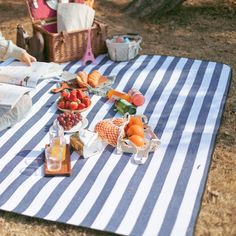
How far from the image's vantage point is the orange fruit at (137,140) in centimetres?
260

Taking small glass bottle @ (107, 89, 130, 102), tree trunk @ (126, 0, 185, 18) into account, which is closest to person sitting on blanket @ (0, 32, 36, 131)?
small glass bottle @ (107, 89, 130, 102)

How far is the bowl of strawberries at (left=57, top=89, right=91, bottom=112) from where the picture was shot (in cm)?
298

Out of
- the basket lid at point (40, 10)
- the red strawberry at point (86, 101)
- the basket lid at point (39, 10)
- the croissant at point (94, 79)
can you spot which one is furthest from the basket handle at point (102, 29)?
the red strawberry at point (86, 101)

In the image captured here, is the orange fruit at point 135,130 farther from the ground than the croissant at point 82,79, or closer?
Result: farther from the ground

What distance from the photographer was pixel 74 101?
299cm

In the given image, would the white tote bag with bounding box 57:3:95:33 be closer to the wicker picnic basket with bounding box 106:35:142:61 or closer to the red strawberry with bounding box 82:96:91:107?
the wicker picnic basket with bounding box 106:35:142:61

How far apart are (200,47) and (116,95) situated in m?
1.30

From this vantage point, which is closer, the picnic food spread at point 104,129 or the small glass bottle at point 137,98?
the picnic food spread at point 104,129

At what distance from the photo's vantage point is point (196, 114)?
2.97 meters

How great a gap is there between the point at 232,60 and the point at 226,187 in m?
1.68

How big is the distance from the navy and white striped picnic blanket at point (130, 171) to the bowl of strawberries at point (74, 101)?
0.18 feet

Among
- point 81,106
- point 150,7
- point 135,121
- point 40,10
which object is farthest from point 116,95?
point 150,7

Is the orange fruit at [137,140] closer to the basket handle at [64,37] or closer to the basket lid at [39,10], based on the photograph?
the basket handle at [64,37]

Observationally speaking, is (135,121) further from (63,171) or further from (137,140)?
(63,171)
